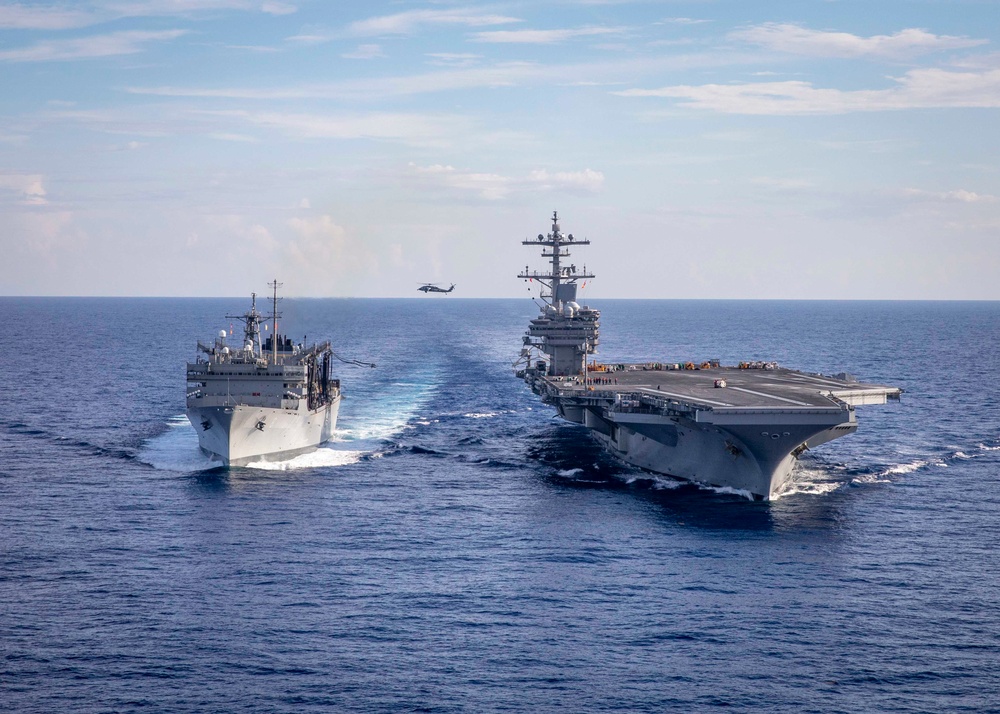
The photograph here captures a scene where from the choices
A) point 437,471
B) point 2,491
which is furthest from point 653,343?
point 2,491

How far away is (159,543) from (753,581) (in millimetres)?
22162

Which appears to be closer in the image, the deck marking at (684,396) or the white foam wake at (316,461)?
the deck marking at (684,396)

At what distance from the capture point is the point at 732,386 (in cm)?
5831

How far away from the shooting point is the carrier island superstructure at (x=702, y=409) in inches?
1763

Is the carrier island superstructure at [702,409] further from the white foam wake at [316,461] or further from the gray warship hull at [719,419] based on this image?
the white foam wake at [316,461]

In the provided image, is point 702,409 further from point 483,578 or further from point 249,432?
point 249,432

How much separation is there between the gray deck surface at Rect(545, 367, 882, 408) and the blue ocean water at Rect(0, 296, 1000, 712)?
13.9 ft

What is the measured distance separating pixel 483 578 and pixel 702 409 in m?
15.0

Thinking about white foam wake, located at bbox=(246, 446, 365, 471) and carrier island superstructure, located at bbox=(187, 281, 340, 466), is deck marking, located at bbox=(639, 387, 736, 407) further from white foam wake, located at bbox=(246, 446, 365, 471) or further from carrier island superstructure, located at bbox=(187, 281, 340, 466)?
carrier island superstructure, located at bbox=(187, 281, 340, 466)

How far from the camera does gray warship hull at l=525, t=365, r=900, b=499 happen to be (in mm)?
44562

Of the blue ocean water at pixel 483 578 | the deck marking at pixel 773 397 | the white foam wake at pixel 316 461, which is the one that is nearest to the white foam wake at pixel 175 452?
the blue ocean water at pixel 483 578

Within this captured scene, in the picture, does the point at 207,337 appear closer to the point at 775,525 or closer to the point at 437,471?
the point at 437,471

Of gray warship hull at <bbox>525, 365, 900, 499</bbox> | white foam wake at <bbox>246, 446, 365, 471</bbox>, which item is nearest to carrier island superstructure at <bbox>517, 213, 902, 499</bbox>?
gray warship hull at <bbox>525, 365, 900, 499</bbox>

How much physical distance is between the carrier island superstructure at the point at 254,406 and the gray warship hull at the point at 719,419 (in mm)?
14162
